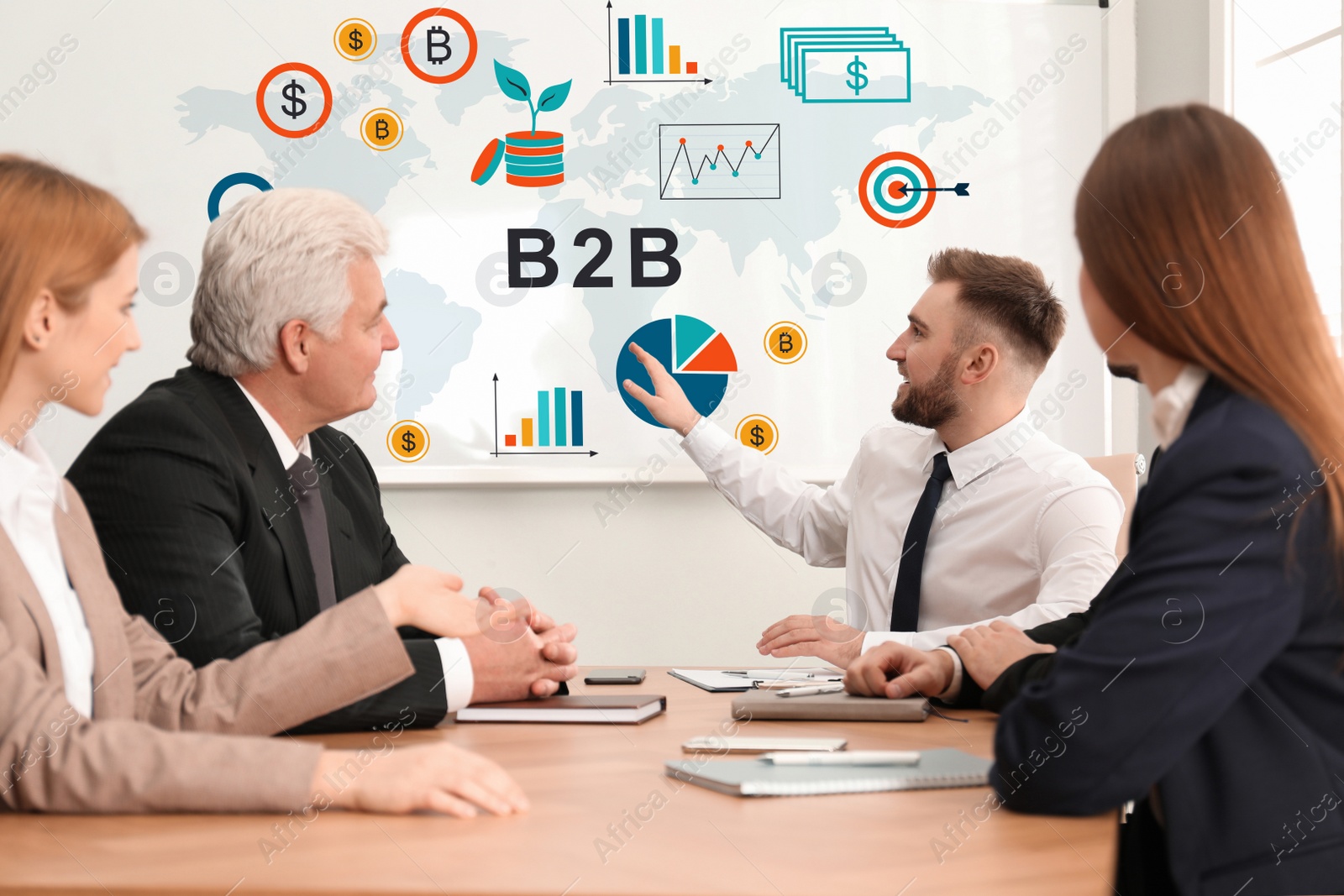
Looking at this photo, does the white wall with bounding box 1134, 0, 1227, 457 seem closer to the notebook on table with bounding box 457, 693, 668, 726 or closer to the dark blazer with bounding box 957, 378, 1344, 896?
the notebook on table with bounding box 457, 693, 668, 726

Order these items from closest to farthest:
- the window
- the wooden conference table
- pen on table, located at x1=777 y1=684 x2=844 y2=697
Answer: the wooden conference table < pen on table, located at x1=777 y1=684 x2=844 y2=697 < the window

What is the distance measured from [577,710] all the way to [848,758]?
0.48 metres

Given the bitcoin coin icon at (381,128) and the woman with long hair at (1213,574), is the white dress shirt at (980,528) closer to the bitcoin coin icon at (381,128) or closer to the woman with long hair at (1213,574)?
the woman with long hair at (1213,574)

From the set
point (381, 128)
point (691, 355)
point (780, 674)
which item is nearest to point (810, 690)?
point (780, 674)

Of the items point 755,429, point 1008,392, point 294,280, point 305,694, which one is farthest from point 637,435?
point 305,694

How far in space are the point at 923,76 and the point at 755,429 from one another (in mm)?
1091

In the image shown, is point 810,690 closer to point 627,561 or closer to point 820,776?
point 820,776

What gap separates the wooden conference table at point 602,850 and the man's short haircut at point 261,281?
0.93m

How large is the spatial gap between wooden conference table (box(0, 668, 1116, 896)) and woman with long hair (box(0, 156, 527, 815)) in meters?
0.03

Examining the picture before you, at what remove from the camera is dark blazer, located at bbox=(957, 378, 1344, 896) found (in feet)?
3.20

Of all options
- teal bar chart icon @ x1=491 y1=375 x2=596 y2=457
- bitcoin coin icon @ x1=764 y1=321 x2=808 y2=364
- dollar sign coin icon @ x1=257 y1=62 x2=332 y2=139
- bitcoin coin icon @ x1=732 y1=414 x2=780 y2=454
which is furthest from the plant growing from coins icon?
bitcoin coin icon @ x1=732 y1=414 x2=780 y2=454

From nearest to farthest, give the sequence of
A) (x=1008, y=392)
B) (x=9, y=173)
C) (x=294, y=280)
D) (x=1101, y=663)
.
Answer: (x=1101, y=663) → (x=9, y=173) → (x=294, y=280) → (x=1008, y=392)

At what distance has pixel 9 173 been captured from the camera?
1179mm

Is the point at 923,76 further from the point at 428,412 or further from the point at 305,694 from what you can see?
the point at 305,694
